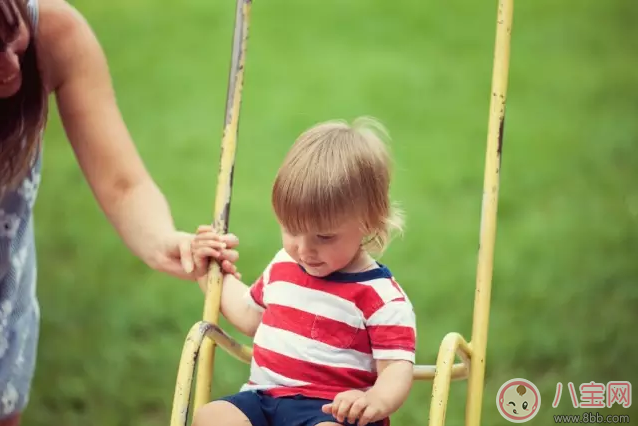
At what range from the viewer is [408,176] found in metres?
3.19

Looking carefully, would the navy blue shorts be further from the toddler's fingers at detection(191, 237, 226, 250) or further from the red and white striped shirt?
the toddler's fingers at detection(191, 237, 226, 250)

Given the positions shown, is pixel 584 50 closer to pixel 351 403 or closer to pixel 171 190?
pixel 171 190

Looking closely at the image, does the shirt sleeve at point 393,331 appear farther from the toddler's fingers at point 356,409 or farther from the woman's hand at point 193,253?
the woman's hand at point 193,253

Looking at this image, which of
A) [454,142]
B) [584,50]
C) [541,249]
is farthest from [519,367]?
[584,50]

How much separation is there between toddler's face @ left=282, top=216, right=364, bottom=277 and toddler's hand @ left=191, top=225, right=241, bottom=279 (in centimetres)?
14

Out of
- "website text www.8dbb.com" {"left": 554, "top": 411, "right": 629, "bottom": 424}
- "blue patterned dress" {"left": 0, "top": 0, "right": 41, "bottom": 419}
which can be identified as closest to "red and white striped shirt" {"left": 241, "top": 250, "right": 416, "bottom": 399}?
"blue patterned dress" {"left": 0, "top": 0, "right": 41, "bottom": 419}

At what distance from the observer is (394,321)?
4.19 feet

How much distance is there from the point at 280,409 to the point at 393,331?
0.18 m

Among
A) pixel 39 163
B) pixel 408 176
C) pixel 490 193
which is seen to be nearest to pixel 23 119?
pixel 39 163

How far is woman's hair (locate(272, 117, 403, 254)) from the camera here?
1248mm

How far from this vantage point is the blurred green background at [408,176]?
99.7 inches

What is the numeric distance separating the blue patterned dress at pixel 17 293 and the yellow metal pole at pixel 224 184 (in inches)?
10.4

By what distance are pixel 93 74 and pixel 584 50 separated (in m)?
2.72

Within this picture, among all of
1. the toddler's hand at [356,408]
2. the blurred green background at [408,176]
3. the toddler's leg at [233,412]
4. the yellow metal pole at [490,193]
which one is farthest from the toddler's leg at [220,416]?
the blurred green background at [408,176]
